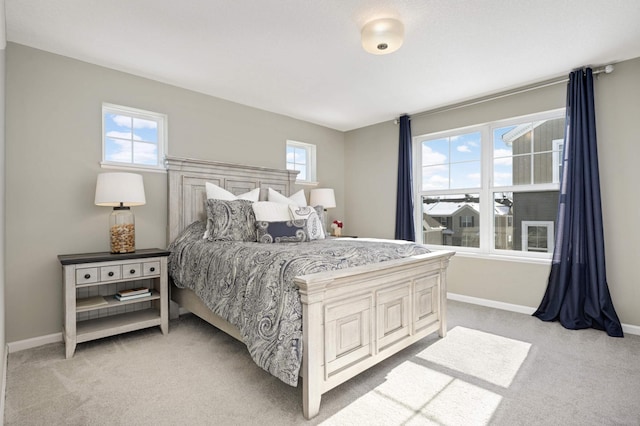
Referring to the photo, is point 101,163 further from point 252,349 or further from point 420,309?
point 420,309

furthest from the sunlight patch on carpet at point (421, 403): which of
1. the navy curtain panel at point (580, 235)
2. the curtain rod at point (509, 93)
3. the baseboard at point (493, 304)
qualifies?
the curtain rod at point (509, 93)

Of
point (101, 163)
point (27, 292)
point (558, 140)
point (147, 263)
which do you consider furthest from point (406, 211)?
point (27, 292)

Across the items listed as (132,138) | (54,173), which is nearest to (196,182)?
(132,138)

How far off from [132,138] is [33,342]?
197 centimetres

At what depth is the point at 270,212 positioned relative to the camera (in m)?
3.25

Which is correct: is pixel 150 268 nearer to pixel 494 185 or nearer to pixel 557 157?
pixel 494 185

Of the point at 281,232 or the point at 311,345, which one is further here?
the point at 281,232

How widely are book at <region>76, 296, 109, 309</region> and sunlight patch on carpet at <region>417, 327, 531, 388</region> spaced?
8.44ft

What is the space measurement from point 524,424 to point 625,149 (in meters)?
2.75

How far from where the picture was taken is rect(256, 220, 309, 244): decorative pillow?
9.74ft

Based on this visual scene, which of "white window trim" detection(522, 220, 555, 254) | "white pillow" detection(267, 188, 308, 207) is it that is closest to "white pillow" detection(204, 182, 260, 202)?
"white pillow" detection(267, 188, 308, 207)

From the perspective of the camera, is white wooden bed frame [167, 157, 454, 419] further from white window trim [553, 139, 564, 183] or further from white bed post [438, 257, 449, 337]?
white window trim [553, 139, 564, 183]

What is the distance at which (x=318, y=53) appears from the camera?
2822 mm

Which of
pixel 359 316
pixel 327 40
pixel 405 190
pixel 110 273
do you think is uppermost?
pixel 327 40
